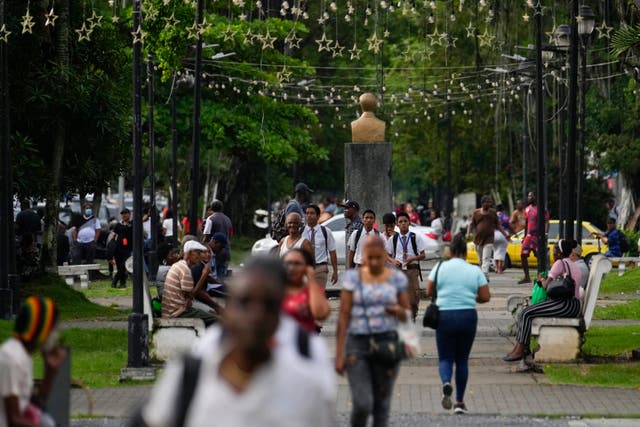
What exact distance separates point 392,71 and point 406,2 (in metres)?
42.6

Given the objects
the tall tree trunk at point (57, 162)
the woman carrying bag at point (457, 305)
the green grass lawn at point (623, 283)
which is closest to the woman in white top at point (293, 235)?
the woman carrying bag at point (457, 305)

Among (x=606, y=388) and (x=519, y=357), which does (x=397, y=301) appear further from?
(x=519, y=357)

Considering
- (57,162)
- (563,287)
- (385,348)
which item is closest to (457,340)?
(385,348)

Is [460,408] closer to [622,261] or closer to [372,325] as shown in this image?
[372,325]

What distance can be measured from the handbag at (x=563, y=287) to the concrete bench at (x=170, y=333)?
3.68 m

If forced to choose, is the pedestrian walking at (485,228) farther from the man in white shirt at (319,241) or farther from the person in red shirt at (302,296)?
the person in red shirt at (302,296)

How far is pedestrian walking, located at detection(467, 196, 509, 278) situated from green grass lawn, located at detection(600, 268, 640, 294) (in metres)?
2.29

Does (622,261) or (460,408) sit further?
(622,261)

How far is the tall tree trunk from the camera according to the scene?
23.4m

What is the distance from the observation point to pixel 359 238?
19.0 metres

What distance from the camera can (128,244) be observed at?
31.4 meters

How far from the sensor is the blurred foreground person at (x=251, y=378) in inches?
205

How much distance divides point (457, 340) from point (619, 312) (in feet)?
38.3

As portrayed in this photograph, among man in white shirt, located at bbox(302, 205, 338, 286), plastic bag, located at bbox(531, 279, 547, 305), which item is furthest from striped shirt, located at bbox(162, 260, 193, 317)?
plastic bag, located at bbox(531, 279, 547, 305)
